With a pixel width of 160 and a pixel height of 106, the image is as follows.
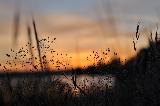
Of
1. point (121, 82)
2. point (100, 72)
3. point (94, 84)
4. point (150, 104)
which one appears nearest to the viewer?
point (150, 104)

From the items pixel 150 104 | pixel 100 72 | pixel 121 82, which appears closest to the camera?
pixel 150 104

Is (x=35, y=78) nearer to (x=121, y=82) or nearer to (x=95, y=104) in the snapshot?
(x=95, y=104)

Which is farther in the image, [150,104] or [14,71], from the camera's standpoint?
[14,71]

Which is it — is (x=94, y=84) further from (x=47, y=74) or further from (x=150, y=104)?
(x=150, y=104)

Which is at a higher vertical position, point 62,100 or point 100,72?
point 100,72

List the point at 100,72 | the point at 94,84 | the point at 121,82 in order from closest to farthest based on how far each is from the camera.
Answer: the point at 121,82
the point at 100,72
the point at 94,84

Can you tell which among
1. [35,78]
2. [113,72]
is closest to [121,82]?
[113,72]

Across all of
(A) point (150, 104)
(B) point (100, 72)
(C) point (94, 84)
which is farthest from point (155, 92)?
(C) point (94, 84)
